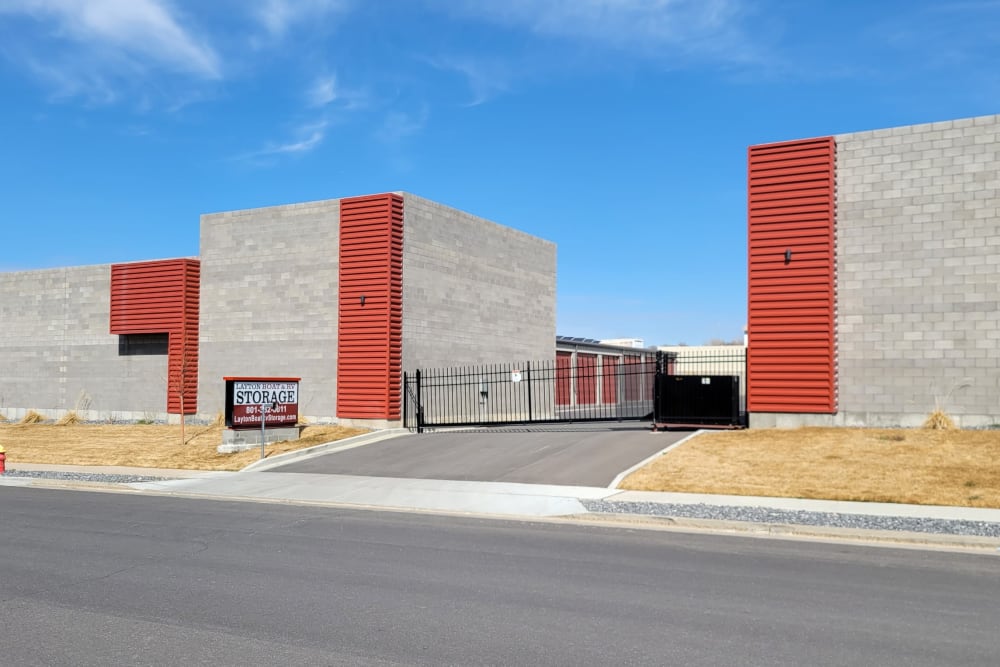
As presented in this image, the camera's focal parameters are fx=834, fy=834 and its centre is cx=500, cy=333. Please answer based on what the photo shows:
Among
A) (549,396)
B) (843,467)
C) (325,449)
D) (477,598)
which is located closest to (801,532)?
(843,467)

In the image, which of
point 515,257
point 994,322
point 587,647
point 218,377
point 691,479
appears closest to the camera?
point 587,647

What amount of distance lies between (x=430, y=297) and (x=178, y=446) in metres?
9.57

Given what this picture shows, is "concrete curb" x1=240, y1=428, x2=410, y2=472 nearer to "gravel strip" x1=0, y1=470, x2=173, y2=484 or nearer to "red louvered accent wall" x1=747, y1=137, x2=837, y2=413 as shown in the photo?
"gravel strip" x1=0, y1=470, x2=173, y2=484

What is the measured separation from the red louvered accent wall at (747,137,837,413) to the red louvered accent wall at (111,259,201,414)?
21.5 meters

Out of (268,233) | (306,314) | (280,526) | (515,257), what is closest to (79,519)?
(280,526)

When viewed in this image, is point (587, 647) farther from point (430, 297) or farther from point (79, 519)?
point (430, 297)

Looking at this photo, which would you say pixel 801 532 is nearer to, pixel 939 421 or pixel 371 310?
pixel 939 421

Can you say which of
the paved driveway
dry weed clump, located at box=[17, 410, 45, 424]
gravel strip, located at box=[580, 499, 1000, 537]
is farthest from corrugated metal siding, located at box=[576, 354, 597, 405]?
gravel strip, located at box=[580, 499, 1000, 537]

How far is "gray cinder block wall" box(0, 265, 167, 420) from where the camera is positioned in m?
34.8

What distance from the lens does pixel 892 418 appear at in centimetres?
2091

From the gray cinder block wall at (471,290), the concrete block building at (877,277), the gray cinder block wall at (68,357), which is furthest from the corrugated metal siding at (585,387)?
the concrete block building at (877,277)

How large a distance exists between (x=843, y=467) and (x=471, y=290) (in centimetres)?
1777

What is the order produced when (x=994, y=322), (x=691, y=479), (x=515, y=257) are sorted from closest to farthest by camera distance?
1. (x=691, y=479)
2. (x=994, y=322)
3. (x=515, y=257)

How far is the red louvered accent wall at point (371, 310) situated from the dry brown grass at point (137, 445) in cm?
127
